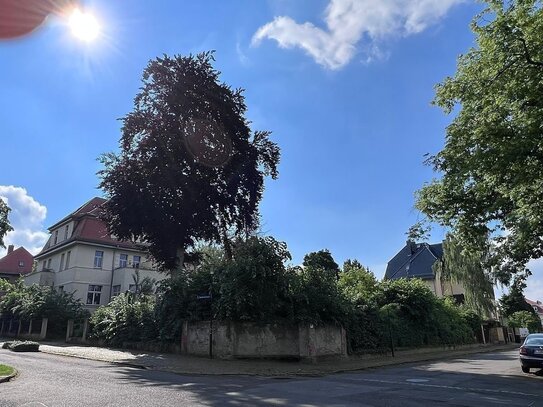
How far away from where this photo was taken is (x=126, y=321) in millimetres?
24656

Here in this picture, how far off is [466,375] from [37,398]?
1340cm

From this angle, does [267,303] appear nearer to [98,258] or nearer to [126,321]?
[126,321]

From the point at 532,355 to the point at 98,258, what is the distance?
38.3m

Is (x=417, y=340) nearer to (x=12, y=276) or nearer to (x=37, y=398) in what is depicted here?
(x=37, y=398)

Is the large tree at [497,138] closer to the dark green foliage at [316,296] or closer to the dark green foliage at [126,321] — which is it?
the dark green foliage at [316,296]

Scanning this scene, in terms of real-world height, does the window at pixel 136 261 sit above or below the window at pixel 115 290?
above

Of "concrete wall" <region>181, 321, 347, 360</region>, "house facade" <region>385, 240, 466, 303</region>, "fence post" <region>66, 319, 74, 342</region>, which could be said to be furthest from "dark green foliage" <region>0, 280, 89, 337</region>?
"house facade" <region>385, 240, 466, 303</region>

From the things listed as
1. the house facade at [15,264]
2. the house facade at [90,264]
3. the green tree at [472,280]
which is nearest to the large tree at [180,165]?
the house facade at [90,264]

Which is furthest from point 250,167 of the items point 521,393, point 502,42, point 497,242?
point 521,393

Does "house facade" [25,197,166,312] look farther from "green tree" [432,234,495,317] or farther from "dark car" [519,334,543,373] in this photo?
"dark car" [519,334,543,373]

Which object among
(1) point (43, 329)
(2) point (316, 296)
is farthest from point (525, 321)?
(1) point (43, 329)

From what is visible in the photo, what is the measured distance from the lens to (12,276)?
6788cm

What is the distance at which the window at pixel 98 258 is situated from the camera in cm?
4359

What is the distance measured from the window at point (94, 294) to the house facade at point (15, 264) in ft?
105
